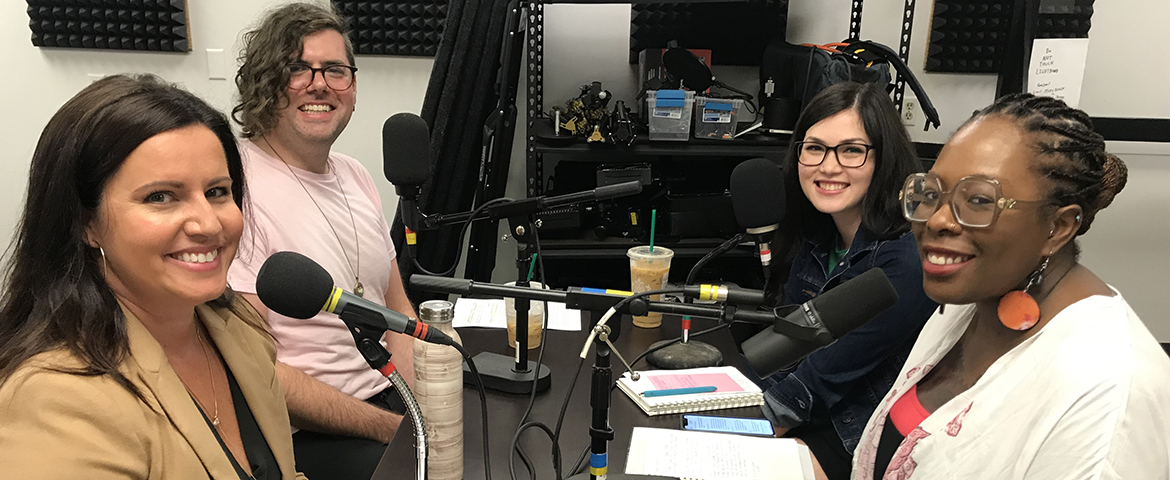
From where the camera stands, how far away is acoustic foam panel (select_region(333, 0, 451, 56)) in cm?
306

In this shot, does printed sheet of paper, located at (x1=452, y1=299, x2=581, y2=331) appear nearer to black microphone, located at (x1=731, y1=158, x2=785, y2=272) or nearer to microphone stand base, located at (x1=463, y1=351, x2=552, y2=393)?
microphone stand base, located at (x1=463, y1=351, x2=552, y2=393)

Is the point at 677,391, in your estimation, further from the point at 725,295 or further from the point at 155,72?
the point at 155,72

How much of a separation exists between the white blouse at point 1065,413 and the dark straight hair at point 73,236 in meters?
1.21

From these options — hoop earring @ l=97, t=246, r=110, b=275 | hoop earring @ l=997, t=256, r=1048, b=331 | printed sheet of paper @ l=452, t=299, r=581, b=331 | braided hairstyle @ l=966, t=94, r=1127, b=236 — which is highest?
braided hairstyle @ l=966, t=94, r=1127, b=236

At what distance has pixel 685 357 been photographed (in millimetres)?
1603

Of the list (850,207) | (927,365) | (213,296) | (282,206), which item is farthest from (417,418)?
(850,207)

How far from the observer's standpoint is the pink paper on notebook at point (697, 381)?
57.4 inches

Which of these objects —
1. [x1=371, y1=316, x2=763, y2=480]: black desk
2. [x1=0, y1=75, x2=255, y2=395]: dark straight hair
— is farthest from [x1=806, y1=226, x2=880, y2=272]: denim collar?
[x1=0, y1=75, x2=255, y2=395]: dark straight hair

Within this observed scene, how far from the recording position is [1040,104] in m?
1.08

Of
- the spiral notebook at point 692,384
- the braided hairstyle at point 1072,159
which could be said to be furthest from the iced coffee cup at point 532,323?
the braided hairstyle at point 1072,159

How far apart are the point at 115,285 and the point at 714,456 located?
0.99 meters

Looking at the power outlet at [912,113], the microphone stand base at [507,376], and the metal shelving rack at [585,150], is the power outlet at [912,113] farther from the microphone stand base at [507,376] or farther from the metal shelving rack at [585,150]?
the microphone stand base at [507,376]

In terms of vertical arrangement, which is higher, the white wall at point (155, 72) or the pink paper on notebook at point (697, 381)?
the white wall at point (155, 72)

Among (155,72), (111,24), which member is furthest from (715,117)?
(111,24)
